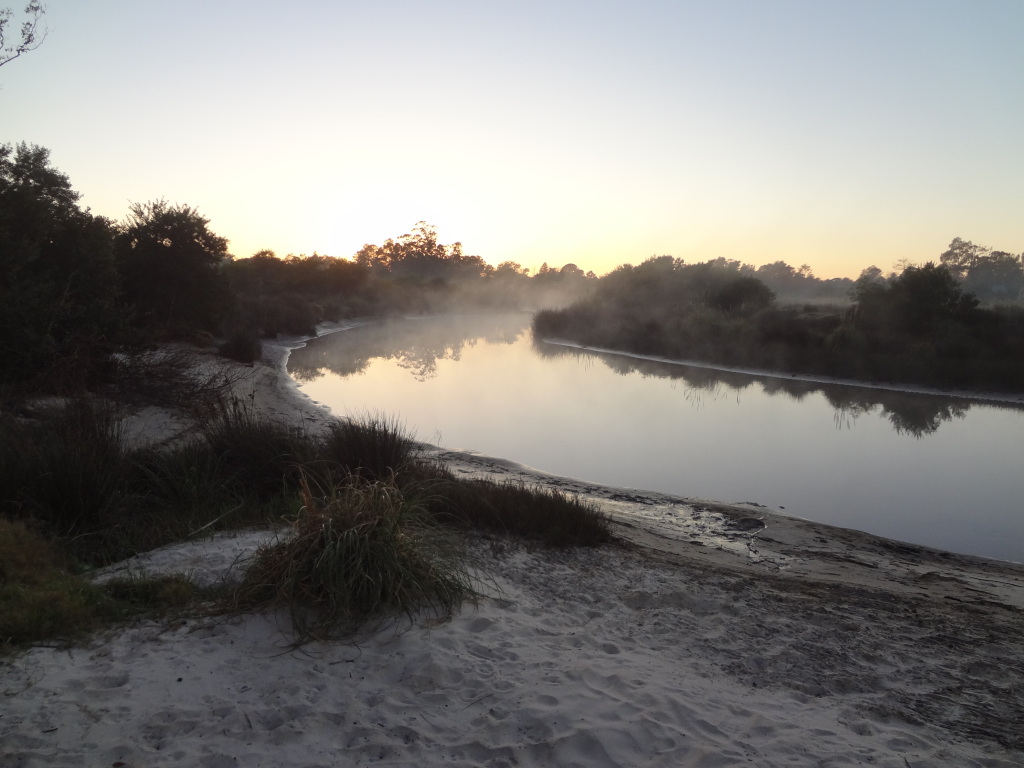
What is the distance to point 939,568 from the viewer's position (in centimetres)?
687

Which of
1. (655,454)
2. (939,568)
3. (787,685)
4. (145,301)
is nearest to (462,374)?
(145,301)

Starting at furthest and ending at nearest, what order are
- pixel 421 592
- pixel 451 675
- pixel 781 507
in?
pixel 781 507, pixel 421 592, pixel 451 675

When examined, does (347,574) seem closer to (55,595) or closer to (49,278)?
(55,595)

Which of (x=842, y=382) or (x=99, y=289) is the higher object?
(x=99, y=289)

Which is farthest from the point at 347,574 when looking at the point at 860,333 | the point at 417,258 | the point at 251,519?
the point at 417,258

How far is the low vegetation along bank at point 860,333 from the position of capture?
61.2 feet

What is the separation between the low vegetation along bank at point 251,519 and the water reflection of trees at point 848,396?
11.0 meters

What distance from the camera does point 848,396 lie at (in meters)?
18.3

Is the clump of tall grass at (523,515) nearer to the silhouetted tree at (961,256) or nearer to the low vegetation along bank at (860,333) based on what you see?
the low vegetation along bank at (860,333)

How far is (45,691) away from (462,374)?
19.4 meters

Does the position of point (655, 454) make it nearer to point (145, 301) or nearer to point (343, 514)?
point (343, 514)

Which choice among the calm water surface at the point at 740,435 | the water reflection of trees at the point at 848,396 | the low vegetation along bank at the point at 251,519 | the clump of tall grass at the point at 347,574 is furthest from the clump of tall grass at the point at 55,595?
the water reflection of trees at the point at 848,396

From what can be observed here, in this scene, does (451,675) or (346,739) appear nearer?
(346,739)

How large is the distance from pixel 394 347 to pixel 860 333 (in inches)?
756
